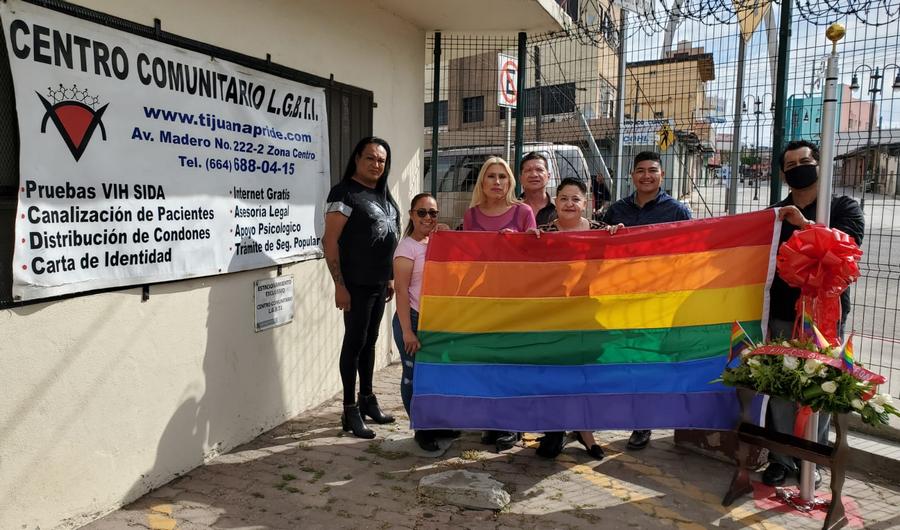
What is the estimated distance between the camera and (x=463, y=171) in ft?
23.9

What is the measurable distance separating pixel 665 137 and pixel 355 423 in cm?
359

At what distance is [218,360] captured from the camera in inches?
157

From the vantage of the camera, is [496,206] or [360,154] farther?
[360,154]

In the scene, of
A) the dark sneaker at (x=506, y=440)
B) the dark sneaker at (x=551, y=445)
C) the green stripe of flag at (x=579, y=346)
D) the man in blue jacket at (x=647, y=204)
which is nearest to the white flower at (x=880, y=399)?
the green stripe of flag at (x=579, y=346)

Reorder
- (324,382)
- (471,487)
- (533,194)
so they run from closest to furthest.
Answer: (471,487)
(533,194)
(324,382)

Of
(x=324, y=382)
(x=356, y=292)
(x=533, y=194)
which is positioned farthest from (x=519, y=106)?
(x=324, y=382)

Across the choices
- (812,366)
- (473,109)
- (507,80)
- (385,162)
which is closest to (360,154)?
(385,162)

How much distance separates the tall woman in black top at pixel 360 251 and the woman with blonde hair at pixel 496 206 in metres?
0.63

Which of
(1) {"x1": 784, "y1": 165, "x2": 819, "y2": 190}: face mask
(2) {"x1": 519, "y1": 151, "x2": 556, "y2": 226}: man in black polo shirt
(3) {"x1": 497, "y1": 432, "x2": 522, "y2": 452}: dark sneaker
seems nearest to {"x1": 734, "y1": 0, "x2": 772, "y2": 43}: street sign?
(1) {"x1": 784, "y1": 165, "x2": 819, "y2": 190}: face mask

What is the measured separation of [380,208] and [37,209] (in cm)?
205

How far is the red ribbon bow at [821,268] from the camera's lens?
10.0ft

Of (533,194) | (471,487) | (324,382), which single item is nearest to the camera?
(471,487)

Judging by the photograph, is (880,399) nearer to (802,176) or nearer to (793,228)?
(793,228)

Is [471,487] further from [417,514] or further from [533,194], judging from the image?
[533,194]
